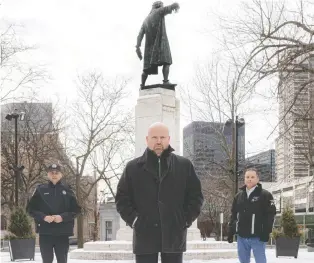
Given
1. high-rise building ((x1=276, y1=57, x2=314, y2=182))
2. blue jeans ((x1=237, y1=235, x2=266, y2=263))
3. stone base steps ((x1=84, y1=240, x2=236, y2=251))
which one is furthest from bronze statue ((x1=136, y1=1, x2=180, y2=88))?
blue jeans ((x1=237, y1=235, x2=266, y2=263))

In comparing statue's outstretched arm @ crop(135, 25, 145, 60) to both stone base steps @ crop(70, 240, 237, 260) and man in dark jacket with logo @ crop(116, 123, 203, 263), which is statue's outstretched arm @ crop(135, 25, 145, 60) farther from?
man in dark jacket with logo @ crop(116, 123, 203, 263)

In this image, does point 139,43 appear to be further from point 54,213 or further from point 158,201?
point 158,201

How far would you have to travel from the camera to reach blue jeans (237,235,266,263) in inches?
340

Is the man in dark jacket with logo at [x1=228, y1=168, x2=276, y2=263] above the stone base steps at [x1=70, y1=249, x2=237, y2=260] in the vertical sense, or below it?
above

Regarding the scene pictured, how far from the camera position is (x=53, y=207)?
8.52 metres

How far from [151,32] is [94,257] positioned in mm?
7149

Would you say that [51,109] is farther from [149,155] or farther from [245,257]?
[149,155]

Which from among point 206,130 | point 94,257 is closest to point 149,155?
point 94,257

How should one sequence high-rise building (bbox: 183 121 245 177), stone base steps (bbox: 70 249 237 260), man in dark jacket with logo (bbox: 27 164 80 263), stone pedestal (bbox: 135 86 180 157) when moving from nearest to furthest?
man in dark jacket with logo (bbox: 27 164 80 263) < stone base steps (bbox: 70 249 237 260) < stone pedestal (bbox: 135 86 180 157) < high-rise building (bbox: 183 121 245 177)

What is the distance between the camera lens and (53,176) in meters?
8.49

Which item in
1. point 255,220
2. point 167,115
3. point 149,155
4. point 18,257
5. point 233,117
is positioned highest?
point 233,117

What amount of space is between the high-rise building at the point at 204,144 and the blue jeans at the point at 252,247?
92.0 ft

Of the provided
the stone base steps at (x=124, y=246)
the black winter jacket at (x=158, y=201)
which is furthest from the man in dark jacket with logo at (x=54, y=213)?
the stone base steps at (x=124, y=246)

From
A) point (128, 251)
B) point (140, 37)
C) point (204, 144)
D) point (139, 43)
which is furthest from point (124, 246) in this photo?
point (204, 144)
